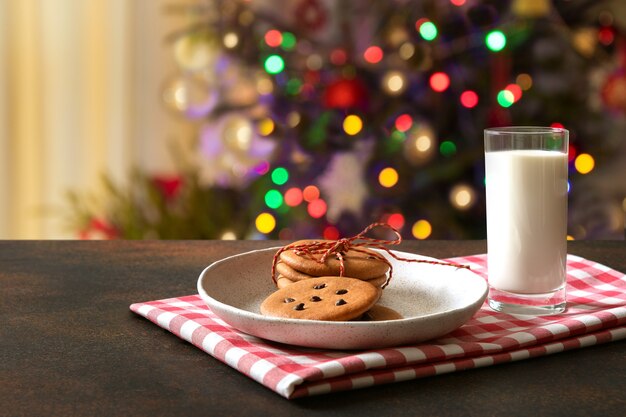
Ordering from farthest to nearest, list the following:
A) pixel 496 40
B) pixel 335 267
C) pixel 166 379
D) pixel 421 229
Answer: pixel 421 229 < pixel 496 40 < pixel 335 267 < pixel 166 379

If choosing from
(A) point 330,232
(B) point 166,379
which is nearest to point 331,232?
(A) point 330,232

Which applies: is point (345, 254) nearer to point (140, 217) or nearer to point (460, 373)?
point (460, 373)

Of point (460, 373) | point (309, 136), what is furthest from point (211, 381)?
point (309, 136)

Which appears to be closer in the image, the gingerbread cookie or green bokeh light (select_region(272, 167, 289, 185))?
the gingerbread cookie

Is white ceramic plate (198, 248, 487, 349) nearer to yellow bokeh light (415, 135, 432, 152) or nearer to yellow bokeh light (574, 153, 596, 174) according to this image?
yellow bokeh light (415, 135, 432, 152)

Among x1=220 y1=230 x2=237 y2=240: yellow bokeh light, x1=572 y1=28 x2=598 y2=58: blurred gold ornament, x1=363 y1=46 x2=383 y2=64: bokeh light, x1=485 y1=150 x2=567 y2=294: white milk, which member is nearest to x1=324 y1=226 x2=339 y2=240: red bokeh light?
x1=220 y1=230 x2=237 y2=240: yellow bokeh light

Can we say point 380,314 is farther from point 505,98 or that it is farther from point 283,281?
point 505,98
